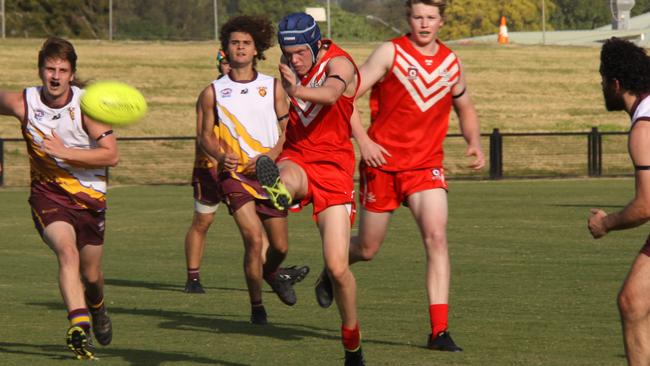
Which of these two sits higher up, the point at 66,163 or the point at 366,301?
the point at 66,163

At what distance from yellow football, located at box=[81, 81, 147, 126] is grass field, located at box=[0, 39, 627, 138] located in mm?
32720

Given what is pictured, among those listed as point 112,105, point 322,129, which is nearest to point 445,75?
point 322,129

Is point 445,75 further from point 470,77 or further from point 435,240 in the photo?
point 470,77

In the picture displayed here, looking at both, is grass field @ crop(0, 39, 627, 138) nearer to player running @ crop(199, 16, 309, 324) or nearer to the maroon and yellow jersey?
player running @ crop(199, 16, 309, 324)

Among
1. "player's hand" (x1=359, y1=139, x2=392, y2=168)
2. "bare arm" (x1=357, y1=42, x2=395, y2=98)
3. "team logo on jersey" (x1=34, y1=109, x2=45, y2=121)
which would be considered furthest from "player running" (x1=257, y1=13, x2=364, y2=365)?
"team logo on jersey" (x1=34, y1=109, x2=45, y2=121)

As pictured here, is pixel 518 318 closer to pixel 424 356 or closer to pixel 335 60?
pixel 424 356

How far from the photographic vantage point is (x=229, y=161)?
34.0ft

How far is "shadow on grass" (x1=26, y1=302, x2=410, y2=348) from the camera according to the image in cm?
1009

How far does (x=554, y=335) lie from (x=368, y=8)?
113514 mm

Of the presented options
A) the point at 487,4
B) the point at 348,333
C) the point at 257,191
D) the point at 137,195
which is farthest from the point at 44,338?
the point at 487,4

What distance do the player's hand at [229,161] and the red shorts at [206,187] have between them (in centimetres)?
226

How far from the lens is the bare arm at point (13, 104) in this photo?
30.0 feet

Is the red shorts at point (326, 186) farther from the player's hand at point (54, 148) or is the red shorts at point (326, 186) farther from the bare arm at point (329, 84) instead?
the player's hand at point (54, 148)

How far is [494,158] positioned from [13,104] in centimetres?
2628
